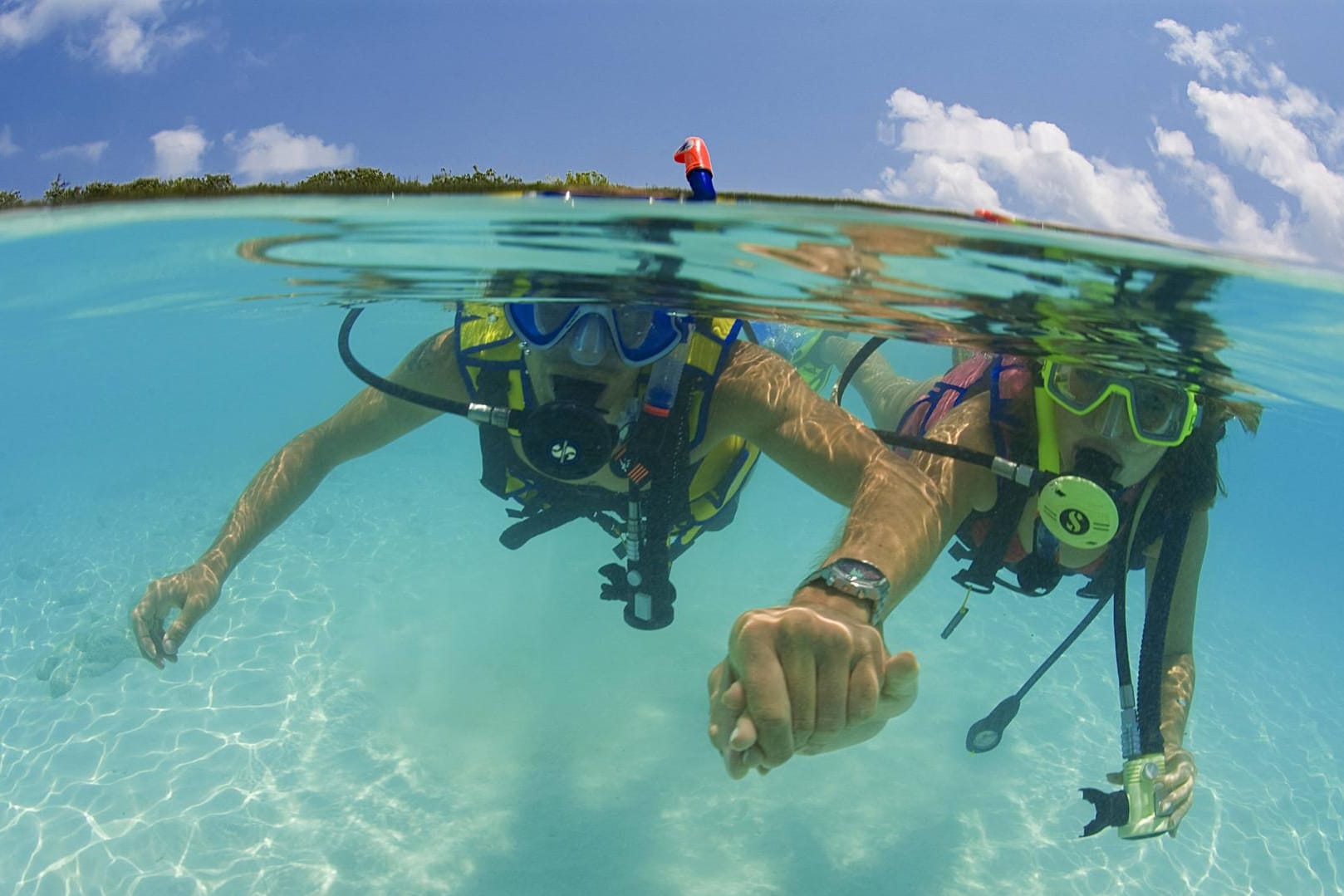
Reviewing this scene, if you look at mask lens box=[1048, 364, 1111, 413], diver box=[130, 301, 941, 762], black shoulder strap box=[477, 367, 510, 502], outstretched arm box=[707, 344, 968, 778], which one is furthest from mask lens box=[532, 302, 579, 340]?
mask lens box=[1048, 364, 1111, 413]

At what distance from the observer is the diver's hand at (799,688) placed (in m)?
1.94

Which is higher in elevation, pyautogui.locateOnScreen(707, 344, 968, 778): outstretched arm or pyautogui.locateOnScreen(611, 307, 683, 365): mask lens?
pyautogui.locateOnScreen(611, 307, 683, 365): mask lens

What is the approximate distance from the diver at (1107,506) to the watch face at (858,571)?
128cm

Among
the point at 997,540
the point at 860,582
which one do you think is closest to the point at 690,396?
the point at 997,540

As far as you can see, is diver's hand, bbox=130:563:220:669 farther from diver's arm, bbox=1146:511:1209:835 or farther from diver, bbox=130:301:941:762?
diver's arm, bbox=1146:511:1209:835

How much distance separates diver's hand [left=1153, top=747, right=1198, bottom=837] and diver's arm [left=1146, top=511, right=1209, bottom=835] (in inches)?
0.5

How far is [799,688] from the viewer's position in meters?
1.99

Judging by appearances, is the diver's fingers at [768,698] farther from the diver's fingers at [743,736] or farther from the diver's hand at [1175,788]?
the diver's hand at [1175,788]

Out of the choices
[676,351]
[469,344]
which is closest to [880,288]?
[676,351]

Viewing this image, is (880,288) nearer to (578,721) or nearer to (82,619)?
(578,721)

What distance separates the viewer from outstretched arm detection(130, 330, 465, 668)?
5375 mm

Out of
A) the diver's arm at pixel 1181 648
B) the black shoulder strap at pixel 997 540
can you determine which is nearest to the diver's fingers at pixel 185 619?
the black shoulder strap at pixel 997 540

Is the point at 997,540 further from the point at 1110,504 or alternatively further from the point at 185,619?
the point at 185,619

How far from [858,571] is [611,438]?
235 centimetres
